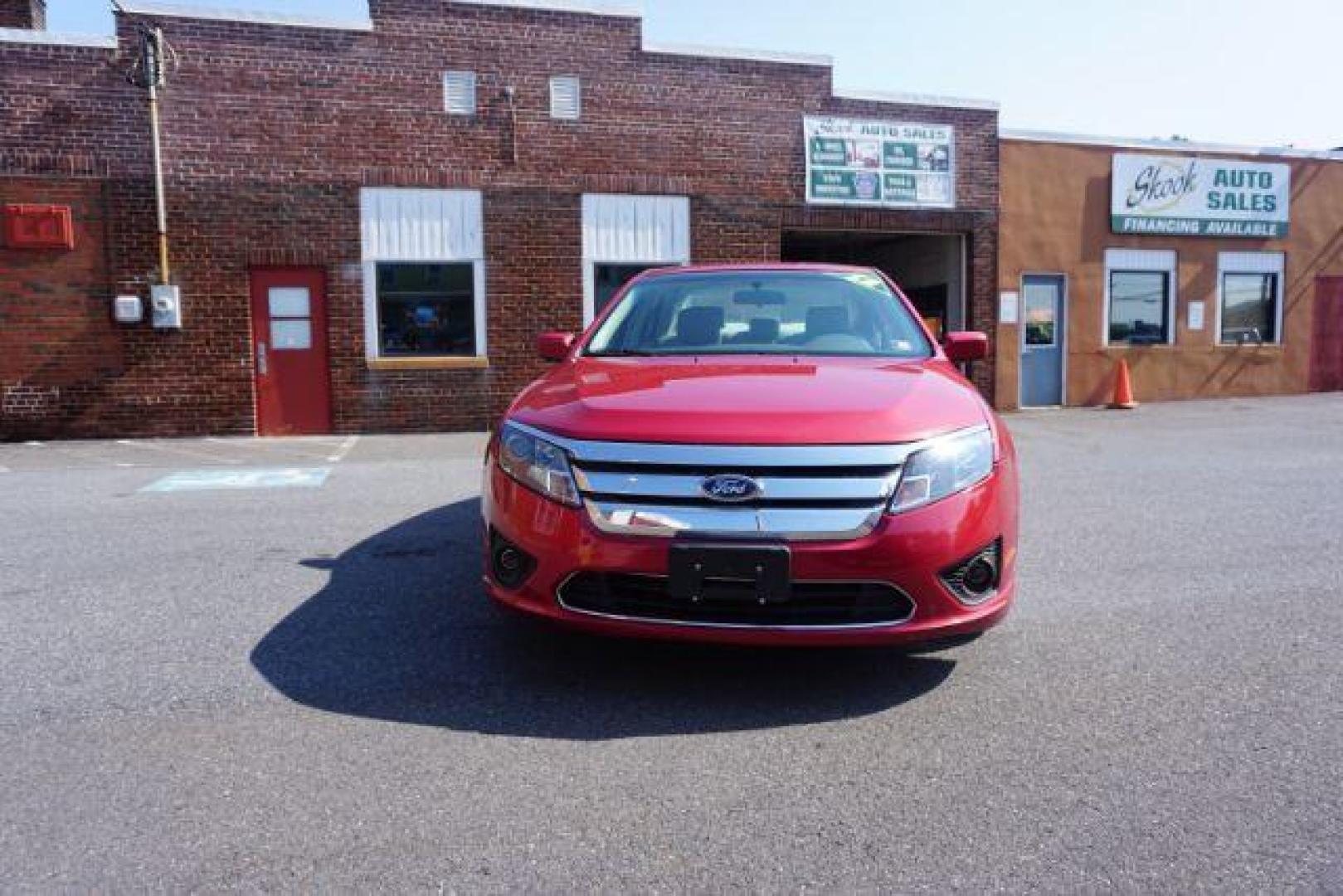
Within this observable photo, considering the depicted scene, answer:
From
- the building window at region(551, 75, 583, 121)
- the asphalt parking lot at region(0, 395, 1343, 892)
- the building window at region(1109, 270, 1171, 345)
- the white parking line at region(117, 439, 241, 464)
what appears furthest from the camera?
the building window at region(1109, 270, 1171, 345)

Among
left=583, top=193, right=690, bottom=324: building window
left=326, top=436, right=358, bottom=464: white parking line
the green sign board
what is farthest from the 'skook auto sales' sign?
left=326, top=436, right=358, bottom=464: white parking line

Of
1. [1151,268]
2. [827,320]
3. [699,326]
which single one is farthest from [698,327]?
[1151,268]

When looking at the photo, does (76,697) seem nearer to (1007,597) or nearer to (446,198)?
(1007,597)

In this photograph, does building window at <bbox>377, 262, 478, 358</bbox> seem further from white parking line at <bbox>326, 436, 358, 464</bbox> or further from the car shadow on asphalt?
the car shadow on asphalt

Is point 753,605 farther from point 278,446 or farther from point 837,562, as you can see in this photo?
point 278,446

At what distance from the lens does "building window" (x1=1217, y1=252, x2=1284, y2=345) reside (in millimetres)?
16938

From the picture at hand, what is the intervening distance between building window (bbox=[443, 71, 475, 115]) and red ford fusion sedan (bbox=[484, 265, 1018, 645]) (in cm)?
1035

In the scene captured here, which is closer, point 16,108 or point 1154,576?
point 1154,576

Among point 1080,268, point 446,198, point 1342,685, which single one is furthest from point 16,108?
point 1080,268

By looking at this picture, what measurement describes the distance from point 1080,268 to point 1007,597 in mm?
14389

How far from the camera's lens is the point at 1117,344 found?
53.6 feet

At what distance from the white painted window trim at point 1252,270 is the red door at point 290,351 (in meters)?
15.1

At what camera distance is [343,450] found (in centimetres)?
1081

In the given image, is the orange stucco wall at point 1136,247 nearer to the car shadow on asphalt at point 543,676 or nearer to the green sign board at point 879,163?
the green sign board at point 879,163
